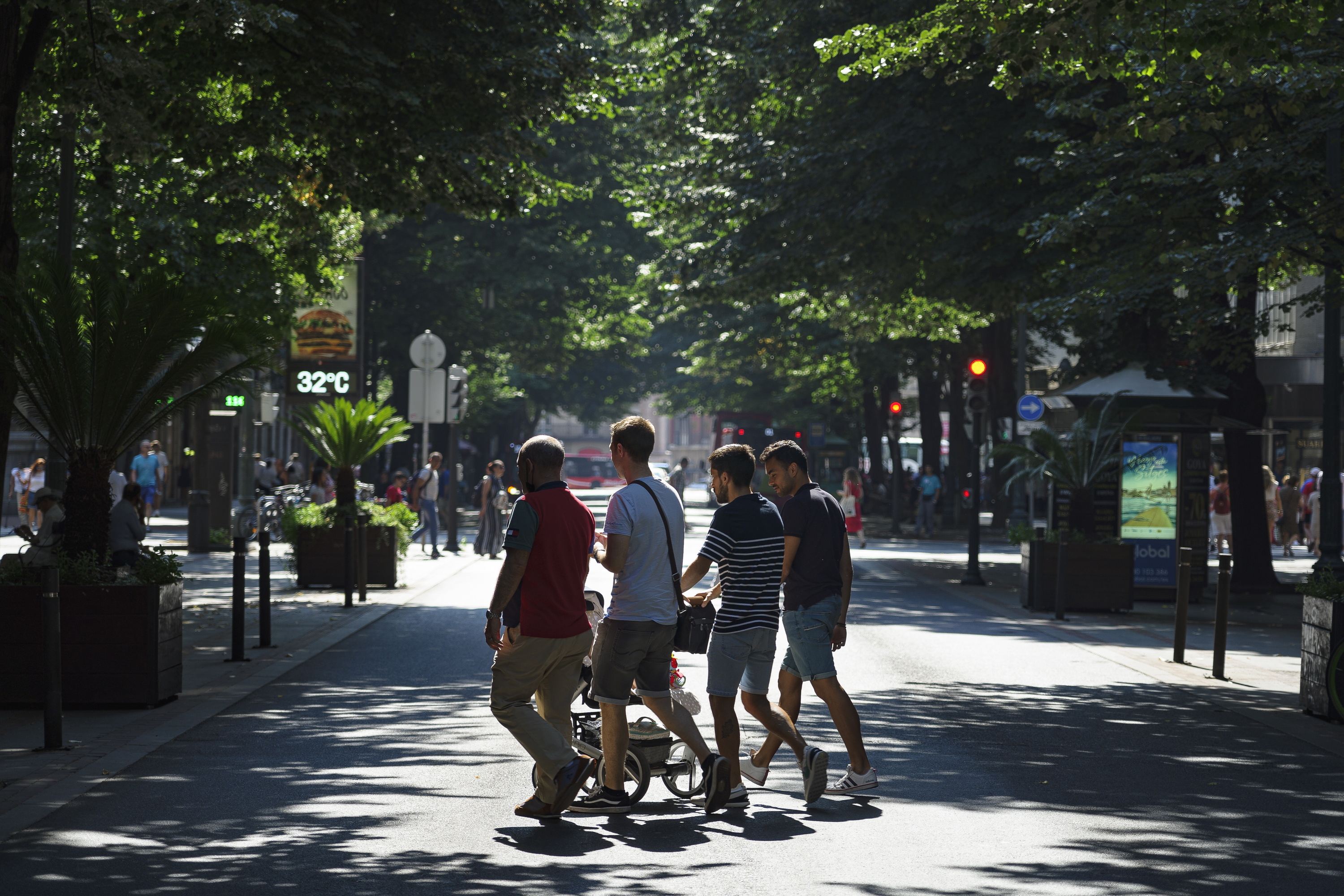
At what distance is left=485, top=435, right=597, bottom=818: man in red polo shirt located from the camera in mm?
6711

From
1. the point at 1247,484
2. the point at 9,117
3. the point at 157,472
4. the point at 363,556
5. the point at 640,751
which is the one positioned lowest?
the point at 640,751

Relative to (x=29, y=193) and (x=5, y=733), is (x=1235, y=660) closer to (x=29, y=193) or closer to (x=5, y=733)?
(x=5, y=733)

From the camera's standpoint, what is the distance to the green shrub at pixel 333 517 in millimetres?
20250

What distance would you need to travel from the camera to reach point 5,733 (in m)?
9.01

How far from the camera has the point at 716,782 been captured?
22.8 ft

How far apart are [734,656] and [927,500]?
31.1 meters

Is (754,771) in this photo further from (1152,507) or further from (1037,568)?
(1152,507)

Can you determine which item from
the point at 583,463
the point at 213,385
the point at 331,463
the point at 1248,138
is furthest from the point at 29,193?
the point at 583,463

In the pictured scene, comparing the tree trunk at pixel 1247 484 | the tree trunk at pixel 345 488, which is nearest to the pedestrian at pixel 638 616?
the tree trunk at pixel 345 488

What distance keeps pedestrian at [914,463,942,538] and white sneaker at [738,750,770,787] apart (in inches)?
1203

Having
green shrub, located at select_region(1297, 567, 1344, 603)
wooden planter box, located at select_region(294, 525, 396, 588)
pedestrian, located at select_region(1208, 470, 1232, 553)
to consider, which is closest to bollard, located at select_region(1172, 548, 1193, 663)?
green shrub, located at select_region(1297, 567, 1344, 603)

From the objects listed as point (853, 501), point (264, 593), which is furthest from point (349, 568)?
point (853, 501)

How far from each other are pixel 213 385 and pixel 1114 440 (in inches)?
456

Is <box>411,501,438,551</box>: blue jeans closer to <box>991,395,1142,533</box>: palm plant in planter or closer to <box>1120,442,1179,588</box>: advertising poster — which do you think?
<box>991,395,1142,533</box>: palm plant in planter
